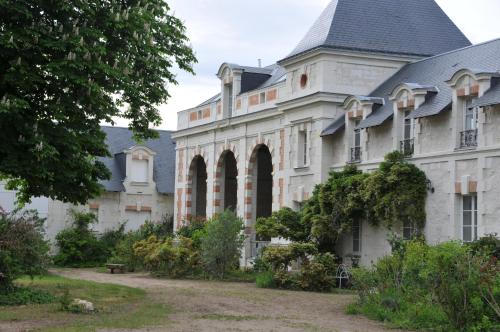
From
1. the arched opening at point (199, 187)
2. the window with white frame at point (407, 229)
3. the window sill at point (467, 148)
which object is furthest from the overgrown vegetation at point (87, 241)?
the window sill at point (467, 148)

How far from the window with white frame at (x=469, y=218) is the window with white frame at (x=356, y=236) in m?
4.48

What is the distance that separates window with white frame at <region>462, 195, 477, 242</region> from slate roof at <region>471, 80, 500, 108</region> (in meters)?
2.45

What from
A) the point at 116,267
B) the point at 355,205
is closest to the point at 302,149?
the point at 355,205

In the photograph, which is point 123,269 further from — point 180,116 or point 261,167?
point 180,116

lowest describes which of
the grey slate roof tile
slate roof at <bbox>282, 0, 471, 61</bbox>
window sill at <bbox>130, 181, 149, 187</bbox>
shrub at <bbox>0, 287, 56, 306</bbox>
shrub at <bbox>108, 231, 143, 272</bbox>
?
shrub at <bbox>0, 287, 56, 306</bbox>

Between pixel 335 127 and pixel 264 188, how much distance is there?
9.21m

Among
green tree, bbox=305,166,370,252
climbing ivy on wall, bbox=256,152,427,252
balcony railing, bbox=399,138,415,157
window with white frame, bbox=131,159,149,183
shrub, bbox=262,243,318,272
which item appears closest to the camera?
climbing ivy on wall, bbox=256,152,427,252

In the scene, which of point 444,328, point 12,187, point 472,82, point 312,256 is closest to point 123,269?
point 312,256

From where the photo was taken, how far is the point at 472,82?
22281 mm

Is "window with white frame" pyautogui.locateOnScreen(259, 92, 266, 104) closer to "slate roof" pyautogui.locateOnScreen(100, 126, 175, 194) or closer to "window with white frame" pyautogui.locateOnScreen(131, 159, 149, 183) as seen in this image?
"slate roof" pyautogui.locateOnScreen(100, 126, 175, 194)

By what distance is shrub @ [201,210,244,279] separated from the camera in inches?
1114

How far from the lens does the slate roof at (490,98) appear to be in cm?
2119

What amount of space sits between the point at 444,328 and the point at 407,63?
15.9m

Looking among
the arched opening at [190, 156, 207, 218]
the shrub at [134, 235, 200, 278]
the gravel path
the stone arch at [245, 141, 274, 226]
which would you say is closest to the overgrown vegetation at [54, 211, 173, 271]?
the arched opening at [190, 156, 207, 218]
